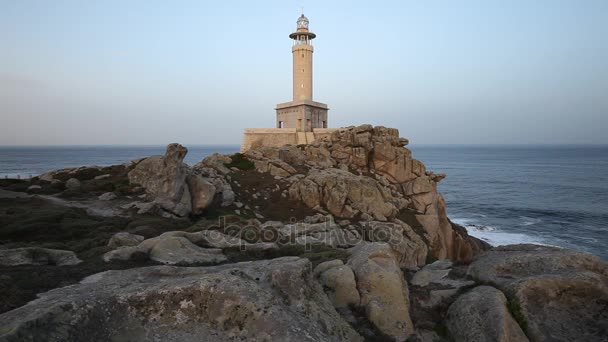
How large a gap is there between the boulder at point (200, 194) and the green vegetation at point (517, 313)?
18712 mm

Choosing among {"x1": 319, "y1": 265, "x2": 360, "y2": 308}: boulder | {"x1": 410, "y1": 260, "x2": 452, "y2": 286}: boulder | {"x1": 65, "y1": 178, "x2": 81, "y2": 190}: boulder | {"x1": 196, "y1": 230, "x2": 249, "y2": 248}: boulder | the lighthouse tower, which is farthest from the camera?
the lighthouse tower

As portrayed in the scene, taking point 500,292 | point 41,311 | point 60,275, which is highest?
point 41,311

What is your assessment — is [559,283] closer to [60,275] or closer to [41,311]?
[41,311]

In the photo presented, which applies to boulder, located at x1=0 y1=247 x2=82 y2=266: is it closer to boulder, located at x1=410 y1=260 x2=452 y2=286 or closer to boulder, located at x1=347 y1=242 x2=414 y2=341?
boulder, located at x1=347 y1=242 x2=414 y2=341

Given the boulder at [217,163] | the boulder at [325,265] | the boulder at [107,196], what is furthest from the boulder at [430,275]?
the boulder at [217,163]

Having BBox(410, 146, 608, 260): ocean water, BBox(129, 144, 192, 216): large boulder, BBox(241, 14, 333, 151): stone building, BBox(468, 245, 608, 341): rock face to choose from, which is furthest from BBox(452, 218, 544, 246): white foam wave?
BBox(129, 144, 192, 216): large boulder

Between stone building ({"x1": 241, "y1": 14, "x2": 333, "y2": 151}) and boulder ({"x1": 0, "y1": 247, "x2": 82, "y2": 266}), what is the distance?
4373 cm

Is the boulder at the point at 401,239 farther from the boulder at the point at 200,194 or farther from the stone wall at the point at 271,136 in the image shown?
the stone wall at the point at 271,136

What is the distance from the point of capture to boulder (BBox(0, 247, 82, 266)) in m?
9.36

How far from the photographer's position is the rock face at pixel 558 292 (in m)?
Result: 8.23

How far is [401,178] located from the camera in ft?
128

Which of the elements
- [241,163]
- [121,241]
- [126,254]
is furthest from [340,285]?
[241,163]

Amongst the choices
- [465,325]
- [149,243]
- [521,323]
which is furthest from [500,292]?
[149,243]

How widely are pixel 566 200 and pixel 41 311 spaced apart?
75297mm
